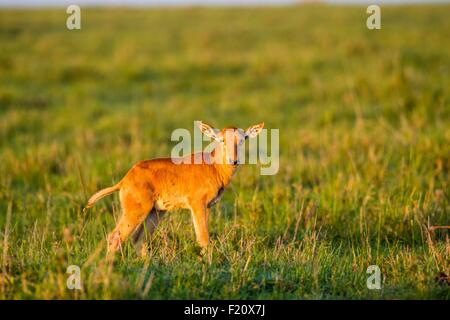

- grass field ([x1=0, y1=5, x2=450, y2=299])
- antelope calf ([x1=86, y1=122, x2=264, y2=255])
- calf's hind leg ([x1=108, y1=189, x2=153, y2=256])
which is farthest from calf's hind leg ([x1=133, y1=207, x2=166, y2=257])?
calf's hind leg ([x1=108, y1=189, x2=153, y2=256])

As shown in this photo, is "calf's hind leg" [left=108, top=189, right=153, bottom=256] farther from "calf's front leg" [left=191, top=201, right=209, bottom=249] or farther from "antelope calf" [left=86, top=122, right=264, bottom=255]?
"calf's front leg" [left=191, top=201, right=209, bottom=249]

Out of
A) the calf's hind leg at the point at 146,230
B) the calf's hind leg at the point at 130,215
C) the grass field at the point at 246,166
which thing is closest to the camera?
the grass field at the point at 246,166

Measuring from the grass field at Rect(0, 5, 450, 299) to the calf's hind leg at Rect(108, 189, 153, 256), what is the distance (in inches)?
6.4

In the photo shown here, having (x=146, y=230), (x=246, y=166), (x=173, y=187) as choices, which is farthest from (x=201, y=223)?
(x=246, y=166)

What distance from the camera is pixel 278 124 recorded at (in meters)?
13.6

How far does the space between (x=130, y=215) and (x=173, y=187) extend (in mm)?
499

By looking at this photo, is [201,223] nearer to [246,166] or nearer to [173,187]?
[173,187]

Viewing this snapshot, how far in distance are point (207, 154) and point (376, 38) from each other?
1692cm

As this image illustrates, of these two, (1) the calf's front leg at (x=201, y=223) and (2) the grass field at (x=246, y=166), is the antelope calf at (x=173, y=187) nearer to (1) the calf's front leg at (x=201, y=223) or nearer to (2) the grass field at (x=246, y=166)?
(1) the calf's front leg at (x=201, y=223)

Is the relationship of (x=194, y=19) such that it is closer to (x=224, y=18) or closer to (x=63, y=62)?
(x=224, y=18)

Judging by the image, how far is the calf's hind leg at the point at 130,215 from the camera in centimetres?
620

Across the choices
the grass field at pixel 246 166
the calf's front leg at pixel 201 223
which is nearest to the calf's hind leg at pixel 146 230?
the grass field at pixel 246 166

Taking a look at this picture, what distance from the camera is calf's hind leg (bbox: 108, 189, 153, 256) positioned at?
6195 millimetres

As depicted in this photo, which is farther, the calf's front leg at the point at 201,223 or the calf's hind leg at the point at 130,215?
the calf's front leg at the point at 201,223
